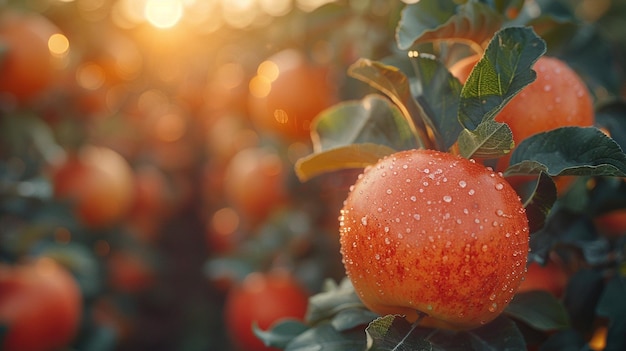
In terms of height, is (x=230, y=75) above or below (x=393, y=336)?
above

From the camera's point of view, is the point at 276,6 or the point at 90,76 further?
the point at 90,76

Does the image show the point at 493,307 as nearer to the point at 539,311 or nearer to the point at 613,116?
the point at 539,311

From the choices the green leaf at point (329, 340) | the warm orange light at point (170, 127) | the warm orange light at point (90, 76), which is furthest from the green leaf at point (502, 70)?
the warm orange light at point (170, 127)

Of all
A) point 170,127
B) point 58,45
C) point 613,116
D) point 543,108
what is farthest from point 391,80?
point 170,127

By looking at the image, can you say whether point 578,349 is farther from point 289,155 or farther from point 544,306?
point 289,155

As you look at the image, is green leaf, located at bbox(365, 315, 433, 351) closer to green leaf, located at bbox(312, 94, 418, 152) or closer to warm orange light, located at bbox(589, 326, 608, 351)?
green leaf, located at bbox(312, 94, 418, 152)

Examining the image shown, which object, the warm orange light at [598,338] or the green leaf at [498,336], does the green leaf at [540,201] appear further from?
the warm orange light at [598,338]

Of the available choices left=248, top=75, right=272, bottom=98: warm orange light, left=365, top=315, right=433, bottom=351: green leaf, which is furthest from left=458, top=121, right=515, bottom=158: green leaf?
left=248, top=75, right=272, bottom=98: warm orange light
